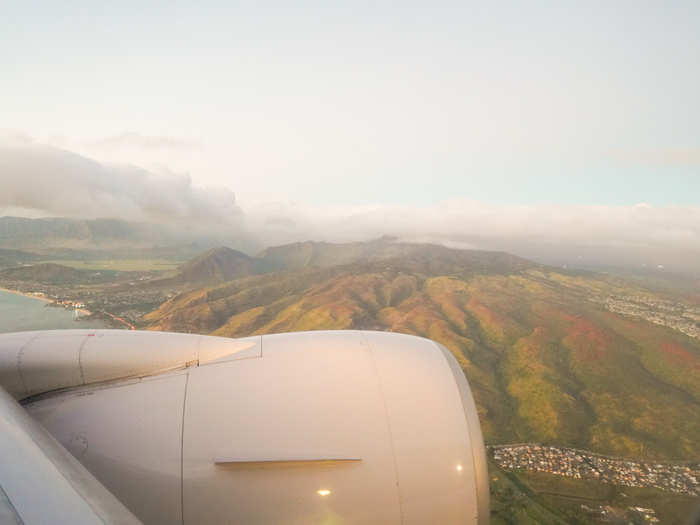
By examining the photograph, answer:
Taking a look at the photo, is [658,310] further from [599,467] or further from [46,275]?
[46,275]

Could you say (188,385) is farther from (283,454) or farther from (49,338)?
(49,338)

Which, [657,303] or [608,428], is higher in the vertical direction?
[657,303]

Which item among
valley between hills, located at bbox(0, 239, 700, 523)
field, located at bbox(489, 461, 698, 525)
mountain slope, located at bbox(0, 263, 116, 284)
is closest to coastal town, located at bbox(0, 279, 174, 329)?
valley between hills, located at bbox(0, 239, 700, 523)

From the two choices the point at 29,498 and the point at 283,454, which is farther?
the point at 283,454

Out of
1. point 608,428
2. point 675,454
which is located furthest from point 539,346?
point 675,454

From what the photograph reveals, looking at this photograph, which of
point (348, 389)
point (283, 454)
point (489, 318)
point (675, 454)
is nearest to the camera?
point (283, 454)

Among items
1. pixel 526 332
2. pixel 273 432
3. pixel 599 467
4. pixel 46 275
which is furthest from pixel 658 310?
pixel 46 275

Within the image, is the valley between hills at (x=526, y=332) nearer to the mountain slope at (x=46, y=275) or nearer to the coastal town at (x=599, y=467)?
the mountain slope at (x=46, y=275)
